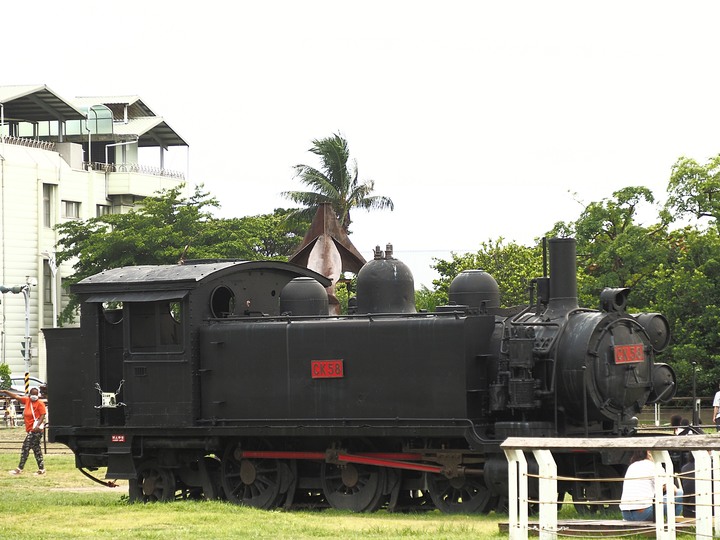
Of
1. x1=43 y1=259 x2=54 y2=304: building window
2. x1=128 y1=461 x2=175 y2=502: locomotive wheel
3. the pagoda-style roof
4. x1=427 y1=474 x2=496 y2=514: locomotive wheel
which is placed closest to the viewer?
x1=427 y1=474 x2=496 y2=514: locomotive wheel

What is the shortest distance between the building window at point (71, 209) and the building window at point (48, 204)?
36.6 inches

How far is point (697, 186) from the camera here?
37.1 metres

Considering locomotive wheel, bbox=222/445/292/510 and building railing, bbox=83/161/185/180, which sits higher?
building railing, bbox=83/161/185/180

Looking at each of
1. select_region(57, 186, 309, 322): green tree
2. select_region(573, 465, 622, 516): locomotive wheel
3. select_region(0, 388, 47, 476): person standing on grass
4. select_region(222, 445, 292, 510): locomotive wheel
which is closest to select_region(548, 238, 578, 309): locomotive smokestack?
select_region(573, 465, 622, 516): locomotive wheel

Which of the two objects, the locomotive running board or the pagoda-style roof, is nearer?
the locomotive running board

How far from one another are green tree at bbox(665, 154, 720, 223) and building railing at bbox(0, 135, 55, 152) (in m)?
33.2

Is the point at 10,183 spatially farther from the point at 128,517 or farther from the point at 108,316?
the point at 128,517

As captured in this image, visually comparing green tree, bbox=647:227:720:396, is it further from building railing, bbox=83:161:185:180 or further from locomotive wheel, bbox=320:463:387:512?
building railing, bbox=83:161:185:180

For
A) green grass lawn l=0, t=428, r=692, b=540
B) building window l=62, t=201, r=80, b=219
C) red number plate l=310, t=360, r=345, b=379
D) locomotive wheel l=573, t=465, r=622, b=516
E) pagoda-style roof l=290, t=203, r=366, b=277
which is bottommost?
green grass lawn l=0, t=428, r=692, b=540

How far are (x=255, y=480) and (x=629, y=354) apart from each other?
5.55m

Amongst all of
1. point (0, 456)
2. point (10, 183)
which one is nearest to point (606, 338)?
point (0, 456)

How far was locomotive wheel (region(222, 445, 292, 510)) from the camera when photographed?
17594 mm

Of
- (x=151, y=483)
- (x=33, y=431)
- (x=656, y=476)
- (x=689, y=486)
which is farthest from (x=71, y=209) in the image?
(x=656, y=476)

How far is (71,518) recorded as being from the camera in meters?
15.8
